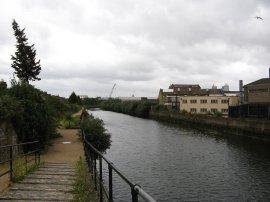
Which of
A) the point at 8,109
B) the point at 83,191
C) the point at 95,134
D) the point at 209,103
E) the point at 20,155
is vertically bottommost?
the point at 83,191

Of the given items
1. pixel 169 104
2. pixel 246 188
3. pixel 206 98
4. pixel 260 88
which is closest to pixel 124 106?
pixel 169 104

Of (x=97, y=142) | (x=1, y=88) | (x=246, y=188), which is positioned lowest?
(x=246, y=188)

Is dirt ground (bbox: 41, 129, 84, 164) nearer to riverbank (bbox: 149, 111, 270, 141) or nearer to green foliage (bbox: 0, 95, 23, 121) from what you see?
green foliage (bbox: 0, 95, 23, 121)

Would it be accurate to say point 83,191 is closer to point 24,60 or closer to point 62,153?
point 62,153

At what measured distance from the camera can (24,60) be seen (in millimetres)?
61656

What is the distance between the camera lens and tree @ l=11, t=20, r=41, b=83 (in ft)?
202

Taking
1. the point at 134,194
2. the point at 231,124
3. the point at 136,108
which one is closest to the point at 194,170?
the point at 134,194

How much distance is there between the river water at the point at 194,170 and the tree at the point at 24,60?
77.9 ft

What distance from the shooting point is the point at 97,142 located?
30641 millimetres

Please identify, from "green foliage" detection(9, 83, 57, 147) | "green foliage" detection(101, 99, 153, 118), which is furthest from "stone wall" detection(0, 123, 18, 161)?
"green foliage" detection(101, 99, 153, 118)

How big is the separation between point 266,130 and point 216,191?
32.5 metres

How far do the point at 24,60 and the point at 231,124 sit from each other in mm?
38216

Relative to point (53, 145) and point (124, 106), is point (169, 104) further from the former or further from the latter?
point (53, 145)

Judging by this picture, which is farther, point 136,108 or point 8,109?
point 136,108
